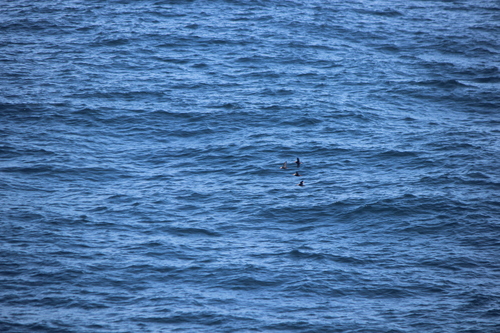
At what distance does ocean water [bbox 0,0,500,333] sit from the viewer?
32562 millimetres

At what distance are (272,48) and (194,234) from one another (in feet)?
108

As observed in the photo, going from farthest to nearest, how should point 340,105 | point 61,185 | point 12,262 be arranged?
point 340,105 < point 61,185 < point 12,262

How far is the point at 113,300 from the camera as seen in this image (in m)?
32.2

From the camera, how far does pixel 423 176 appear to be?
4359 centimetres

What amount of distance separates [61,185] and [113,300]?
1298 centimetres

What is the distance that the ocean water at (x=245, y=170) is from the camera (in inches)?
1282

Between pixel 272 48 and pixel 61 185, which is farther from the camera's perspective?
pixel 272 48

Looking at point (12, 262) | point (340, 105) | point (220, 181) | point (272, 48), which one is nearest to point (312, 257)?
point (220, 181)

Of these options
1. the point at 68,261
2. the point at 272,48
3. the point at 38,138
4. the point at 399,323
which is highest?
the point at 272,48

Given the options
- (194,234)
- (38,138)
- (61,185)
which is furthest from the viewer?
(38,138)

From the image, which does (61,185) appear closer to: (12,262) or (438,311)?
(12,262)

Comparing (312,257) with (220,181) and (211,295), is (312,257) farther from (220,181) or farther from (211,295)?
(220,181)

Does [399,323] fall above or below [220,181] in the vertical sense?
below

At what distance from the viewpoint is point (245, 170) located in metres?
44.7
